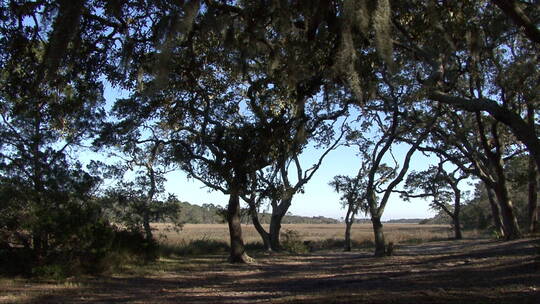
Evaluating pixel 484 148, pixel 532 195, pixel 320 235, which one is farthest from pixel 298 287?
pixel 320 235

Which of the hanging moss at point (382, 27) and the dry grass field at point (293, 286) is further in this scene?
the dry grass field at point (293, 286)

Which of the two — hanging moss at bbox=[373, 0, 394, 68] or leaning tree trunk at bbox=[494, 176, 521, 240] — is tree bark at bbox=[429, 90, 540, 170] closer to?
hanging moss at bbox=[373, 0, 394, 68]

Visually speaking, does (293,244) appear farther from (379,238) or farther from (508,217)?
(508,217)

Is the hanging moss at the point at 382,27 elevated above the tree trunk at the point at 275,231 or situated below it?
above

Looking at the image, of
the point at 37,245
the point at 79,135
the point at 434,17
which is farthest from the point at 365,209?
the point at 434,17

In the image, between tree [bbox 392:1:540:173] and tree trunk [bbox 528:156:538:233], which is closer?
tree [bbox 392:1:540:173]

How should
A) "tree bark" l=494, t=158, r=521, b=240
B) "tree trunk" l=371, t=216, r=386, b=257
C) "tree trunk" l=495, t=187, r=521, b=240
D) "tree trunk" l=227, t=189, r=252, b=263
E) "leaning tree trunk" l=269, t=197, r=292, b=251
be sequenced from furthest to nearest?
"leaning tree trunk" l=269, t=197, r=292, b=251
"tree trunk" l=495, t=187, r=521, b=240
"tree bark" l=494, t=158, r=521, b=240
"tree trunk" l=371, t=216, r=386, b=257
"tree trunk" l=227, t=189, r=252, b=263

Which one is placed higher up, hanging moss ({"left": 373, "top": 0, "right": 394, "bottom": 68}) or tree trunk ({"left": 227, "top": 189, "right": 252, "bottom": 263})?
hanging moss ({"left": 373, "top": 0, "right": 394, "bottom": 68})

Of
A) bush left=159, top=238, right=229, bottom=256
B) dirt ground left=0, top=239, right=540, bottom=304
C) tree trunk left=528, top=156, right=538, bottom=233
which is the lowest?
dirt ground left=0, top=239, right=540, bottom=304

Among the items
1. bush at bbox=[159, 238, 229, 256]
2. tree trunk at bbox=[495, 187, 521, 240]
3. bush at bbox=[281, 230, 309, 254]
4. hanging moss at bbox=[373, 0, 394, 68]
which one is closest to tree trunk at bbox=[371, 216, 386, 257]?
tree trunk at bbox=[495, 187, 521, 240]

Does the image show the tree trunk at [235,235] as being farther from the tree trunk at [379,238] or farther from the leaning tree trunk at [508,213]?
the leaning tree trunk at [508,213]

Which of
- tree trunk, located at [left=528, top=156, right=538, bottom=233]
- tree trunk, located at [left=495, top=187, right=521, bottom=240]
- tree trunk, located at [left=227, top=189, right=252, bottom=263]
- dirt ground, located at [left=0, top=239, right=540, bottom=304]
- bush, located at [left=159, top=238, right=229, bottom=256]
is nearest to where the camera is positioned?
dirt ground, located at [left=0, top=239, right=540, bottom=304]

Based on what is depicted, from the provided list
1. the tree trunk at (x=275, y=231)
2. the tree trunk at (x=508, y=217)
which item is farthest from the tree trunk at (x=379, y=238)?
the tree trunk at (x=275, y=231)

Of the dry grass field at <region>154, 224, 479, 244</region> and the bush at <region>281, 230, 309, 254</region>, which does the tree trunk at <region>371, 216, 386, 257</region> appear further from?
the dry grass field at <region>154, 224, 479, 244</region>
